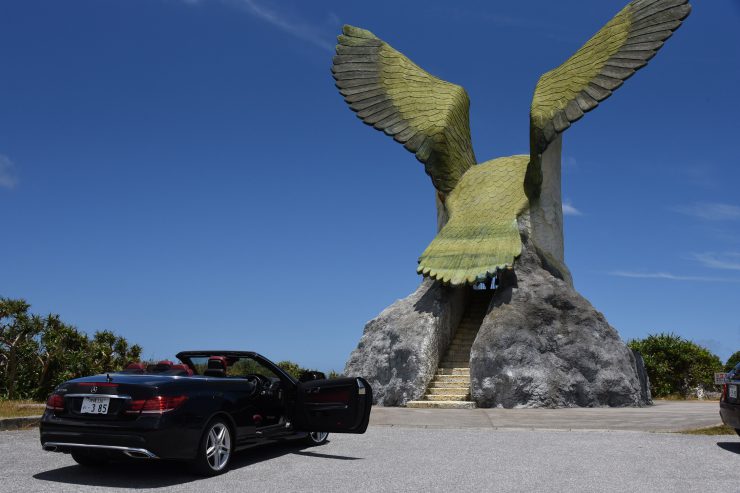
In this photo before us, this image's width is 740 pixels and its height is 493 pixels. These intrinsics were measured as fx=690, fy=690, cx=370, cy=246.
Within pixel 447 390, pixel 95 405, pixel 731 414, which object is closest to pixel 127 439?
pixel 95 405

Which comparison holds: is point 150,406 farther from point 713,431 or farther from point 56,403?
point 713,431

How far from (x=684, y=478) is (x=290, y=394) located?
157 inches

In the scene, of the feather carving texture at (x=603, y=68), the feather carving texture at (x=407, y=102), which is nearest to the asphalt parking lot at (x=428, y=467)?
the feather carving texture at (x=603, y=68)

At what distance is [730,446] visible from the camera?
8.27 m

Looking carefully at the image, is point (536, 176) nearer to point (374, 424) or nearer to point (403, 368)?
point (403, 368)

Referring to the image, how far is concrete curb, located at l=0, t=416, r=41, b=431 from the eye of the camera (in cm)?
925

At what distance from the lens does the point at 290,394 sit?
760 cm

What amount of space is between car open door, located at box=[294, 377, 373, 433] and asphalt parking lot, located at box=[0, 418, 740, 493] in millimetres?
342

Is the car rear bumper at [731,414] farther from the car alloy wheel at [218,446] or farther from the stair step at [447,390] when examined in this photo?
the stair step at [447,390]

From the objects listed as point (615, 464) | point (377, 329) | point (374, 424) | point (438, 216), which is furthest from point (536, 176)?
point (615, 464)

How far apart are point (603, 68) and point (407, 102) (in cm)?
620

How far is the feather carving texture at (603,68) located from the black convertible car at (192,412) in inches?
471

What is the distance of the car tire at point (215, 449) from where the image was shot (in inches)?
234

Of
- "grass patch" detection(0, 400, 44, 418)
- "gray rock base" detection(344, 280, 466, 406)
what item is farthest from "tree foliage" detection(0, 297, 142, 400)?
"gray rock base" detection(344, 280, 466, 406)
